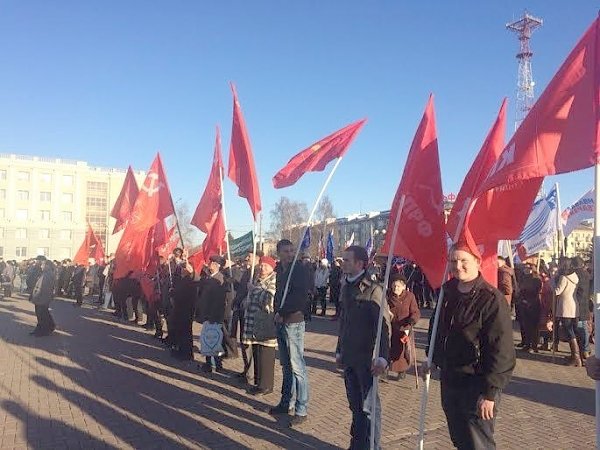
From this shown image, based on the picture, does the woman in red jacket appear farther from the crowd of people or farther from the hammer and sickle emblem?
the hammer and sickle emblem

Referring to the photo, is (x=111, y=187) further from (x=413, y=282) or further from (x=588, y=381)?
(x=588, y=381)

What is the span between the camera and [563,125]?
394 cm

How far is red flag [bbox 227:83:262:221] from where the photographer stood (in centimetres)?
841

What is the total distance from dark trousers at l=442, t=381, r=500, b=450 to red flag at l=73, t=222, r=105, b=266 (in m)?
20.5

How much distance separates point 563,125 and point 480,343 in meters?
1.65

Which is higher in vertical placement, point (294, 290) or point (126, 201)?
point (126, 201)

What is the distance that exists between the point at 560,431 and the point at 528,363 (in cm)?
424

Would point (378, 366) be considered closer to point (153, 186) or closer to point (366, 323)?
point (366, 323)

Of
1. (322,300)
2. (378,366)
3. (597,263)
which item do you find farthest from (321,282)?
(597,263)

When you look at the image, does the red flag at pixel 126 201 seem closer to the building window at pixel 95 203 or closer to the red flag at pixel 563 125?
the red flag at pixel 563 125

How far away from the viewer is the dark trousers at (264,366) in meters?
7.52

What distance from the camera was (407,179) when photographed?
5.26 m

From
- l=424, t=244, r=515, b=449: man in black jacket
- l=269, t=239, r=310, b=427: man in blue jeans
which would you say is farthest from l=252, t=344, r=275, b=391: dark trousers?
l=424, t=244, r=515, b=449: man in black jacket

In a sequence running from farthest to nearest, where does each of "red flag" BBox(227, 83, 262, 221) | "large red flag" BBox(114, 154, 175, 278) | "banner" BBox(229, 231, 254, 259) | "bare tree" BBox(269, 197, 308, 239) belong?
"bare tree" BBox(269, 197, 308, 239)
"banner" BBox(229, 231, 254, 259)
"large red flag" BBox(114, 154, 175, 278)
"red flag" BBox(227, 83, 262, 221)
